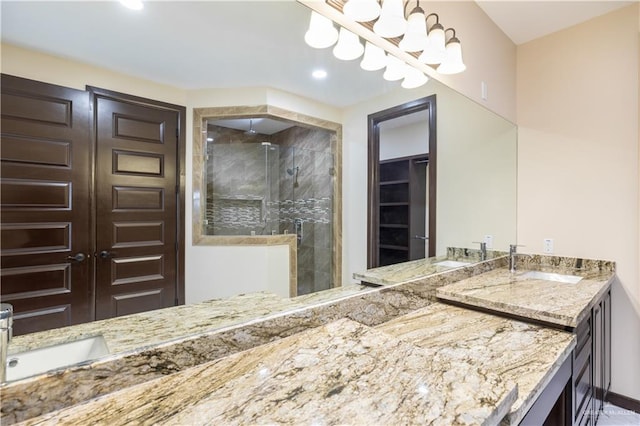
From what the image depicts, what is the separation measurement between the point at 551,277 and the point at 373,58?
77.9 inches

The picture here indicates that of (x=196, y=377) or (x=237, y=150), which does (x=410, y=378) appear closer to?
(x=196, y=377)

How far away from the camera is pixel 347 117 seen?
126 cm

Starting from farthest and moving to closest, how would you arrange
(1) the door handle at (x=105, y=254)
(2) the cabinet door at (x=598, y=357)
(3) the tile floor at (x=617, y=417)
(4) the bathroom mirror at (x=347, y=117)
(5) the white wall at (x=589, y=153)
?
1. (5) the white wall at (x=589, y=153)
2. (3) the tile floor at (x=617, y=417)
3. (2) the cabinet door at (x=598, y=357)
4. (4) the bathroom mirror at (x=347, y=117)
5. (1) the door handle at (x=105, y=254)

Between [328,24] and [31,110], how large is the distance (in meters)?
1.01

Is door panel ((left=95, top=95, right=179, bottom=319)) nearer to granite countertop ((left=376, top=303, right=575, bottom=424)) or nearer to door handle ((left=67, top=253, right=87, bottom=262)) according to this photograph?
door handle ((left=67, top=253, right=87, bottom=262))

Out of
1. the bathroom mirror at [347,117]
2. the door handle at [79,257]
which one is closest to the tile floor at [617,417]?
the bathroom mirror at [347,117]

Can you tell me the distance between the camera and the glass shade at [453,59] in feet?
5.40

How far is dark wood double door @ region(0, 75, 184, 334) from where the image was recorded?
1.96 feet

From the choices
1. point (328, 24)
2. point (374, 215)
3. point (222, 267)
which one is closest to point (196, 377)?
point (222, 267)

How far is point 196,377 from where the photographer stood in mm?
778

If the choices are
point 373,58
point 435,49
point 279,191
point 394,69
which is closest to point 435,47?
point 435,49

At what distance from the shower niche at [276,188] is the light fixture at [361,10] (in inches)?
19.4

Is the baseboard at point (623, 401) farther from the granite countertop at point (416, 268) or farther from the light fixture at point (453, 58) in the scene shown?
the light fixture at point (453, 58)

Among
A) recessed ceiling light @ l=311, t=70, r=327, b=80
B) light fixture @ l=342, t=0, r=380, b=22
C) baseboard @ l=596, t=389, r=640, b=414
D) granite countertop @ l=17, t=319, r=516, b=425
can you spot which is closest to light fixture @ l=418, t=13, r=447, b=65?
light fixture @ l=342, t=0, r=380, b=22
